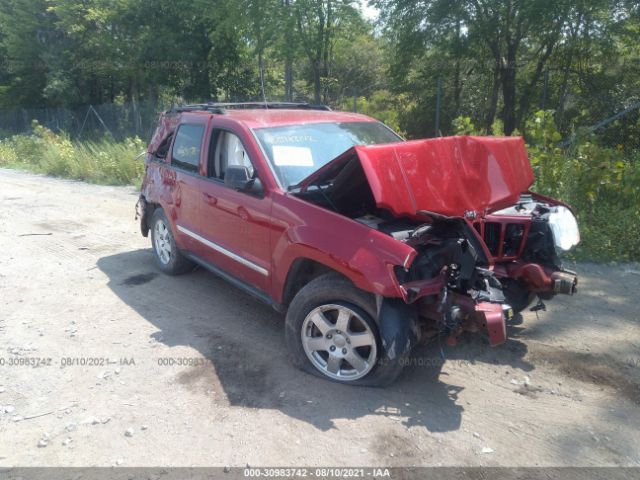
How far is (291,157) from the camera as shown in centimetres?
434

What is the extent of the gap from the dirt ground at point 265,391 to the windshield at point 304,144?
4.73 ft

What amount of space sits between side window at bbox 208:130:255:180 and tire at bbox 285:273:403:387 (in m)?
1.56

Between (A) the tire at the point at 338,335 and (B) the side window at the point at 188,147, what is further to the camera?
(B) the side window at the point at 188,147

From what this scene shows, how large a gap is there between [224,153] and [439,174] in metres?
2.14

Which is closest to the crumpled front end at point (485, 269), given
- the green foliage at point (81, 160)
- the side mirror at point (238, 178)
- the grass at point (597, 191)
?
the side mirror at point (238, 178)

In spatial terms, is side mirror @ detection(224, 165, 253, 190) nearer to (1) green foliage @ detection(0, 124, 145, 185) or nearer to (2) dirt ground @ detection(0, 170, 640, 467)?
(2) dirt ground @ detection(0, 170, 640, 467)

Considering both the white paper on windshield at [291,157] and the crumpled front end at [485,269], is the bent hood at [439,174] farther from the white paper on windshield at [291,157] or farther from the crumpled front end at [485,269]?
the white paper on windshield at [291,157]

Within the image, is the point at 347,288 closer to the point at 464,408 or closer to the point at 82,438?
the point at 464,408

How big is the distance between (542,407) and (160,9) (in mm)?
22309

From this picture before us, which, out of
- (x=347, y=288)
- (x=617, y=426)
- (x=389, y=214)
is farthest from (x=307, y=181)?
(x=617, y=426)

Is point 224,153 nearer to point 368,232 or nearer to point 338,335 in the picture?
point 368,232

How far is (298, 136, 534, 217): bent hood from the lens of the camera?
11.2 feet

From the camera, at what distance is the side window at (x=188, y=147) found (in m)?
5.16

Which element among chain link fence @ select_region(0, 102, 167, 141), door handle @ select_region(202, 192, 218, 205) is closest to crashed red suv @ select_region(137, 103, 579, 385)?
door handle @ select_region(202, 192, 218, 205)
